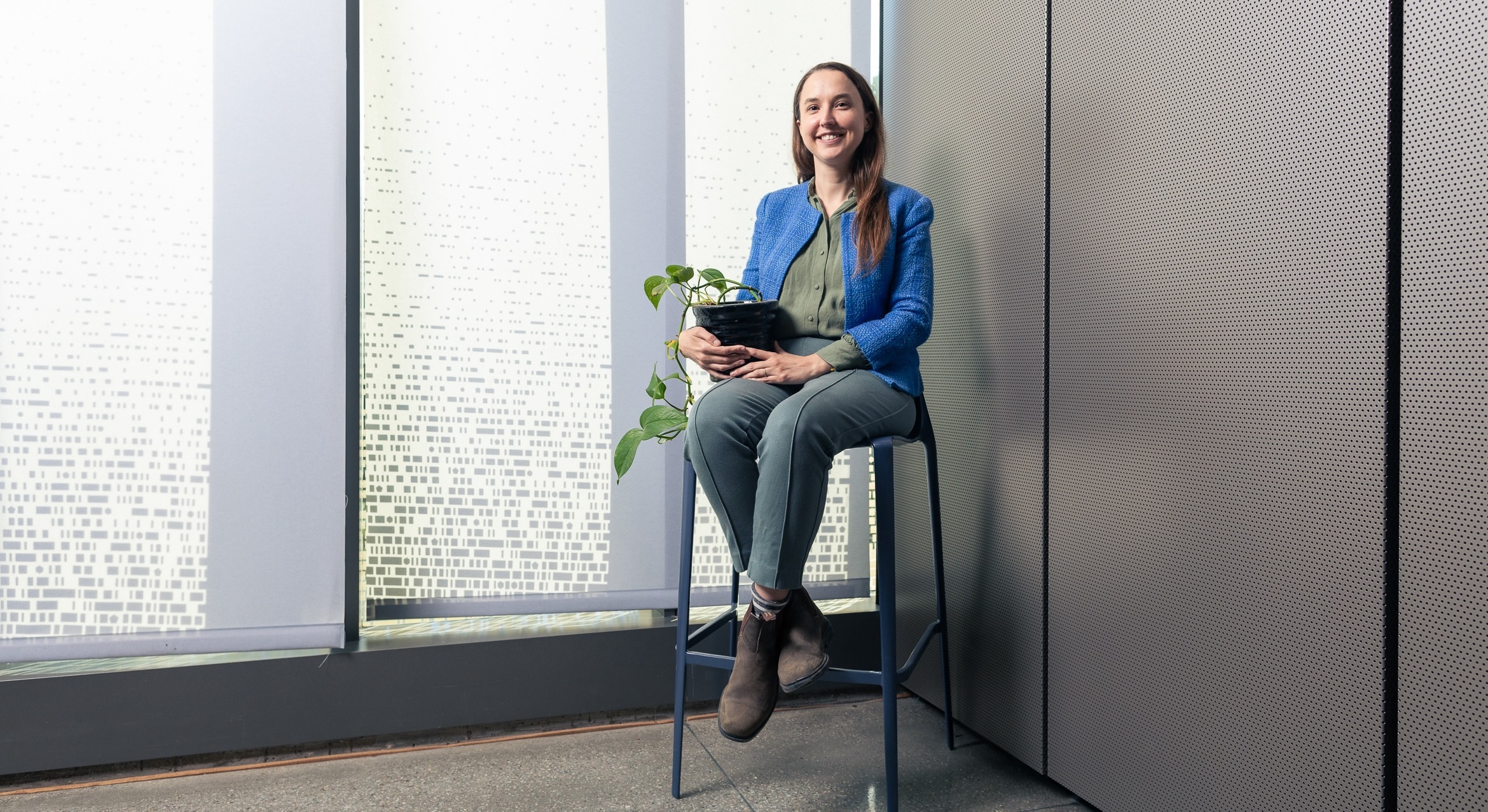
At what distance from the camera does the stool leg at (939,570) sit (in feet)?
5.31

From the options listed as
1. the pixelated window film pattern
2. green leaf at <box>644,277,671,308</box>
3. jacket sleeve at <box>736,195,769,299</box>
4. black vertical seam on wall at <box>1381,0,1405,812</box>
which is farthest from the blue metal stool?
the pixelated window film pattern

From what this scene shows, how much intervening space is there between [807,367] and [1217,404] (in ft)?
2.08

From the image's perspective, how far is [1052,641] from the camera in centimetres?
148

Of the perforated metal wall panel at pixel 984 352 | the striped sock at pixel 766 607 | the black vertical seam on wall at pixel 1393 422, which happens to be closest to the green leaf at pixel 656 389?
the striped sock at pixel 766 607

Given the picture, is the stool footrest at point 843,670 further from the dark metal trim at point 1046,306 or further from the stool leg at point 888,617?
the dark metal trim at point 1046,306

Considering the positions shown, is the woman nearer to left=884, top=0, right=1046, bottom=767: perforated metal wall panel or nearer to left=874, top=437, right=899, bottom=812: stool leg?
left=874, top=437, right=899, bottom=812: stool leg

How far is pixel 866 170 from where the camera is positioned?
5.31 feet

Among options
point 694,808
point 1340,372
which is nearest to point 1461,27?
point 1340,372

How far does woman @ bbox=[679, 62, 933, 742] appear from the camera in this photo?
1324 millimetres

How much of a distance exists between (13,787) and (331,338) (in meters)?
1.02

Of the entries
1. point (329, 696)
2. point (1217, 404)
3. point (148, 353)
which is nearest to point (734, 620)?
point (329, 696)

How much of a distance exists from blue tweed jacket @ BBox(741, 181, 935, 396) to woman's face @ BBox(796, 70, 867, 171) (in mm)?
108

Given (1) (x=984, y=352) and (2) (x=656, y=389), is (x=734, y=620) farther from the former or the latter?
(1) (x=984, y=352)

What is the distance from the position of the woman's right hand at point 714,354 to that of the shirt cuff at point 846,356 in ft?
0.49
